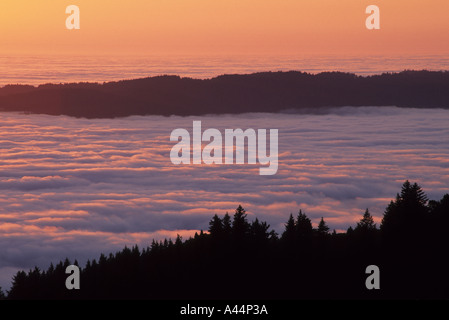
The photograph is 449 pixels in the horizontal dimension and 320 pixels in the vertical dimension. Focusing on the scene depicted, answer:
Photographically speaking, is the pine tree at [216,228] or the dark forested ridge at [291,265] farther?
the pine tree at [216,228]

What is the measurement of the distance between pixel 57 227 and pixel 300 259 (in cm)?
10825

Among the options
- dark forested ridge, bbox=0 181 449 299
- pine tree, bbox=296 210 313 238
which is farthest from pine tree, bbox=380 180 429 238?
pine tree, bbox=296 210 313 238

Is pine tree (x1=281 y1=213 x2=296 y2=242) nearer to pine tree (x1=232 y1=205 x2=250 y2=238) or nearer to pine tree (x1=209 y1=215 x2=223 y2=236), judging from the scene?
pine tree (x1=232 y1=205 x2=250 y2=238)

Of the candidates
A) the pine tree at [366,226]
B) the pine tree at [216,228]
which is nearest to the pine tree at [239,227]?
the pine tree at [216,228]

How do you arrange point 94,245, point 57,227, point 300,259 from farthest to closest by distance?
point 57,227 < point 94,245 < point 300,259

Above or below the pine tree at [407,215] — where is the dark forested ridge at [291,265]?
below

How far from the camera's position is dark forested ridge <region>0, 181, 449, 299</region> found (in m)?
46.2

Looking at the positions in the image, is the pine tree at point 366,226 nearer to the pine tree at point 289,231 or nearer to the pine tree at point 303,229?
the pine tree at point 303,229

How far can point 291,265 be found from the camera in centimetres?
4906

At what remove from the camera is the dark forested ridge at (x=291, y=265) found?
46.2 metres

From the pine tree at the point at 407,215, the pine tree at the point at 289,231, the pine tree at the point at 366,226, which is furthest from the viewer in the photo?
the pine tree at the point at 289,231
